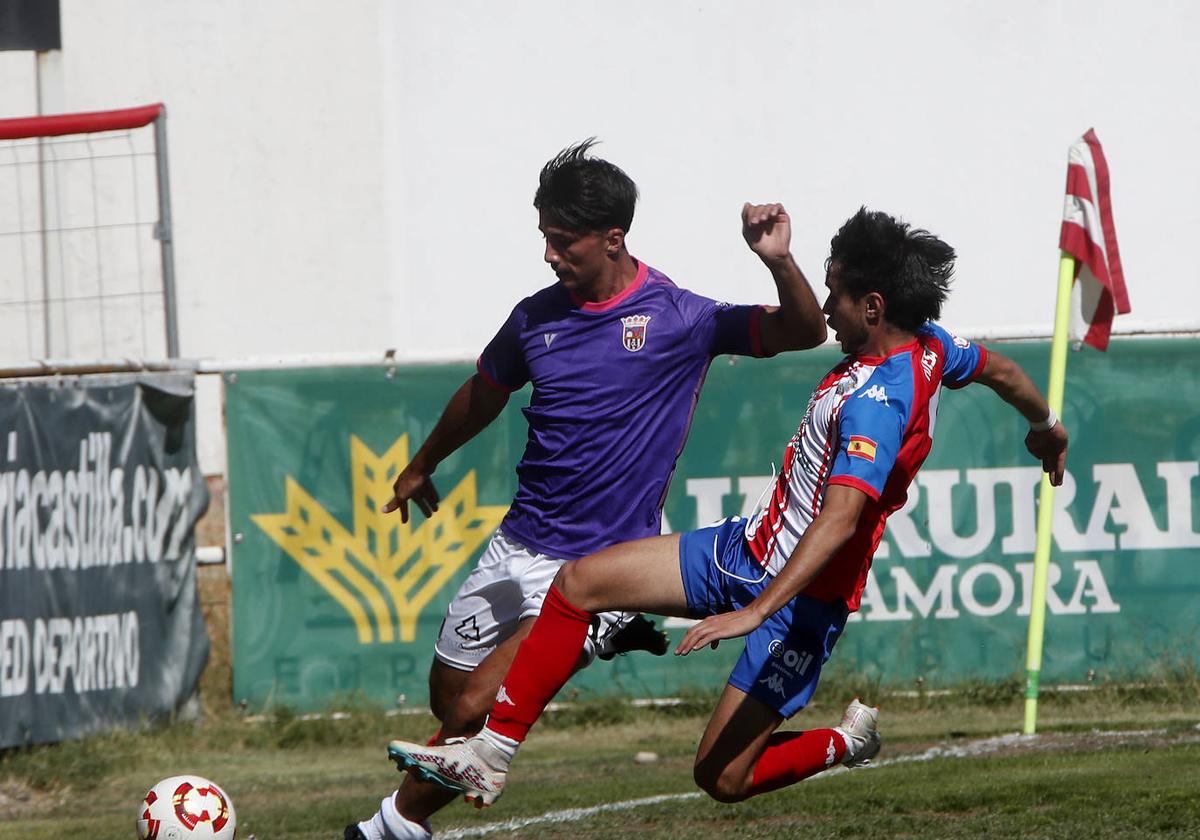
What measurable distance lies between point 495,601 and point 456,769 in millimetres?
992

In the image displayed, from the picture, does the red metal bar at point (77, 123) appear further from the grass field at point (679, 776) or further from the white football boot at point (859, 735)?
the white football boot at point (859, 735)

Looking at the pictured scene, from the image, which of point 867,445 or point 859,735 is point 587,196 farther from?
point 859,735

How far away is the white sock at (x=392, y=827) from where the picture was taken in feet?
20.0

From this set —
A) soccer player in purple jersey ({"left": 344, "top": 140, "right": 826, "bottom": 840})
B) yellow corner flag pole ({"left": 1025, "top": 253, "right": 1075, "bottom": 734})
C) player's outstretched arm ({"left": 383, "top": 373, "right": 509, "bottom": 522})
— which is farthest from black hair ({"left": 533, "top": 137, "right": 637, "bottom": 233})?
yellow corner flag pole ({"left": 1025, "top": 253, "right": 1075, "bottom": 734})

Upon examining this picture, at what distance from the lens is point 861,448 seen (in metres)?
5.33

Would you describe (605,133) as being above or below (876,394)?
above

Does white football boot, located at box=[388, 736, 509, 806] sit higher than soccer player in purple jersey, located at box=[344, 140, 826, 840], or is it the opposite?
soccer player in purple jersey, located at box=[344, 140, 826, 840]

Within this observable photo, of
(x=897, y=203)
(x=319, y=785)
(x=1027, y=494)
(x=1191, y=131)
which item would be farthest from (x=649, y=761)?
(x=1191, y=131)

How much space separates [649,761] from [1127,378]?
351 centimetres

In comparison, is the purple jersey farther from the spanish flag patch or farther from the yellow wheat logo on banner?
the yellow wheat logo on banner

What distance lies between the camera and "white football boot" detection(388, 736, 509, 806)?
5465mm

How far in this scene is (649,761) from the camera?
896cm

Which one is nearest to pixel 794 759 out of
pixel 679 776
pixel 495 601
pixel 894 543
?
pixel 495 601

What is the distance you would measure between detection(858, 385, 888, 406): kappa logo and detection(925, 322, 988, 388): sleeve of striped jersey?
493 mm
